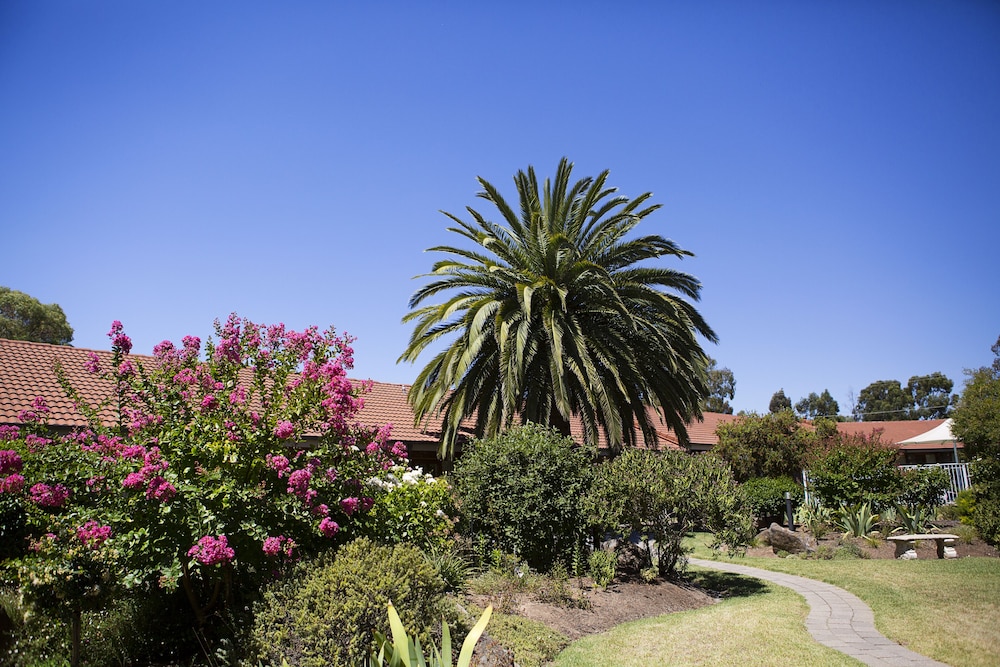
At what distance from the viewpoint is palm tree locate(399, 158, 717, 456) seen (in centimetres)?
1483

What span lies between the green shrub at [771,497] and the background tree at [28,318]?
37073 mm

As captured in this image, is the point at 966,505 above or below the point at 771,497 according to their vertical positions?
above

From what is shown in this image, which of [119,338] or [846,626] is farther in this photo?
[846,626]

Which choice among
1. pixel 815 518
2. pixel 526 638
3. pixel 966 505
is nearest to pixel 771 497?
pixel 815 518

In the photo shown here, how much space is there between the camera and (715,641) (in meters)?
6.80

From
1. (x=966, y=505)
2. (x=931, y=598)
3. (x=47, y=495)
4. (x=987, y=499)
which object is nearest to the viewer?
(x=47, y=495)

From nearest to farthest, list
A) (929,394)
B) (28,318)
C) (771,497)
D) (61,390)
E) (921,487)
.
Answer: (61,390)
(921,487)
(771,497)
(28,318)
(929,394)

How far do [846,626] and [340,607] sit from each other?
601 centimetres

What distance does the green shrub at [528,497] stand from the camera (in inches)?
374

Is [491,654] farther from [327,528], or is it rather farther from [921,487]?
[921,487]

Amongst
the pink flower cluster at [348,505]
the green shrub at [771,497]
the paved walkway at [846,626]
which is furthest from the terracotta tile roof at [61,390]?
the green shrub at [771,497]

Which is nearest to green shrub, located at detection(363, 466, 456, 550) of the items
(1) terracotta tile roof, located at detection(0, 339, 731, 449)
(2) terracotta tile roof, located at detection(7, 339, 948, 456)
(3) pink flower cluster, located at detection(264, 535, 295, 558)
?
(3) pink flower cluster, located at detection(264, 535, 295, 558)

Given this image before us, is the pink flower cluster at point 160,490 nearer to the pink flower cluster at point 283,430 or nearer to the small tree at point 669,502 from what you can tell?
the pink flower cluster at point 283,430

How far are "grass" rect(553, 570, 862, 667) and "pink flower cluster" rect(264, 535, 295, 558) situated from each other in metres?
2.83
